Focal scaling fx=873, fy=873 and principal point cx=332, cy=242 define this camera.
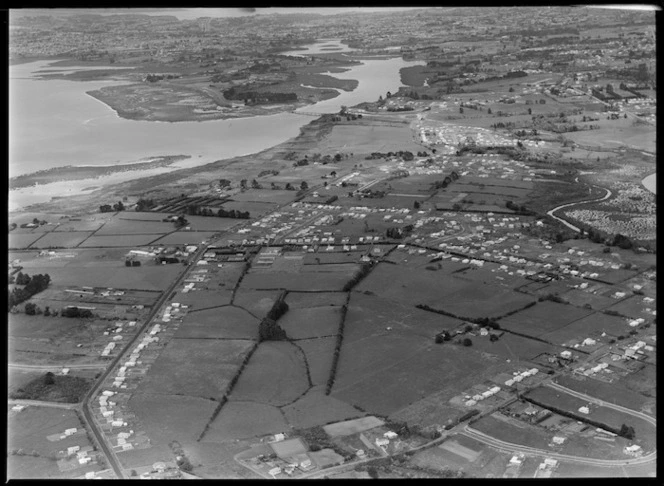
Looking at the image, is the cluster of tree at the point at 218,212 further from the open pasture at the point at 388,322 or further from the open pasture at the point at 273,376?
the open pasture at the point at 273,376

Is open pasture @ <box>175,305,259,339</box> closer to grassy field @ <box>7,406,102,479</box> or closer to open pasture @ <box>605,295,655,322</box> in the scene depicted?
grassy field @ <box>7,406,102,479</box>

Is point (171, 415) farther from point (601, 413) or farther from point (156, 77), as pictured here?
point (156, 77)

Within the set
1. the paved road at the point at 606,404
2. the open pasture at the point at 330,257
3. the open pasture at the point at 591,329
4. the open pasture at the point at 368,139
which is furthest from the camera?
the open pasture at the point at 368,139

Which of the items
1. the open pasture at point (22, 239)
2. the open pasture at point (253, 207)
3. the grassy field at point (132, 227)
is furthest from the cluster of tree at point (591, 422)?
the open pasture at point (22, 239)

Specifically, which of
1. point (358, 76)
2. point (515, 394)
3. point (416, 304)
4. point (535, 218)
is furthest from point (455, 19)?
point (515, 394)

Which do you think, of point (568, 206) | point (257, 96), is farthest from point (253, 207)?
point (257, 96)

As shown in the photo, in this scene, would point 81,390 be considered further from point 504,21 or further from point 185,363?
point 504,21

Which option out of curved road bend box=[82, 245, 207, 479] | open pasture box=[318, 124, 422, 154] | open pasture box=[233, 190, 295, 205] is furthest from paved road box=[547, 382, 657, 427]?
open pasture box=[318, 124, 422, 154]
